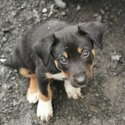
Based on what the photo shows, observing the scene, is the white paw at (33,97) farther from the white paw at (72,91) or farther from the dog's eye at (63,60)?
the dog's eye at (63,60)

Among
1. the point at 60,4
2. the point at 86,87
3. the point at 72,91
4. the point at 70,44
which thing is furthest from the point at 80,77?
the point at 60,4

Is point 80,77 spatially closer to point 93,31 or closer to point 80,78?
point 80,78

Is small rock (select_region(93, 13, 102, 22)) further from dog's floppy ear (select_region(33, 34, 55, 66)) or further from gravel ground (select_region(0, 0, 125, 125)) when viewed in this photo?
dog's floppy ear (select_region(33, 34, 55, 66))

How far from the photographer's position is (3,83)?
5645 millimetres

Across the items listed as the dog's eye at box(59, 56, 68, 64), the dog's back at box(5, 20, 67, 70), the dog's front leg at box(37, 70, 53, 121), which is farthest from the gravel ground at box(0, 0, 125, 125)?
the dog's eye at box(59, 56, 68, 64)

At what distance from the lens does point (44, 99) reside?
5.12m

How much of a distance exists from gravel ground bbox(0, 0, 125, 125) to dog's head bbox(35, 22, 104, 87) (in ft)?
3.49

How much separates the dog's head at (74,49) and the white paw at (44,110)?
35.6 inches

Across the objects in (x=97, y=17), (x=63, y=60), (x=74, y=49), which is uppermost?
(x=74, y=49)

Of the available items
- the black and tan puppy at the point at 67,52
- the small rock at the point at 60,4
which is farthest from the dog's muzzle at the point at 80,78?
the small rock at the point at 60,4

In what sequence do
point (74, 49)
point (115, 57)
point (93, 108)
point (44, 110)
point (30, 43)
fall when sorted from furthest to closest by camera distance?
point (115, 57) → point (93, 108) → point (44, 110) → point (30, 43) → point (74, 49)

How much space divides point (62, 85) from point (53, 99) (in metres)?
0.25

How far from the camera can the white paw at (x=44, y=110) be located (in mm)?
5199

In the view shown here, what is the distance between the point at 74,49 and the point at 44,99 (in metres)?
1.08
